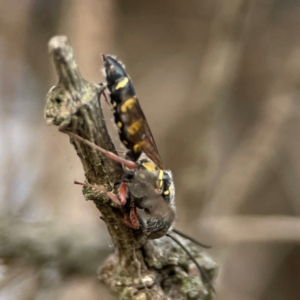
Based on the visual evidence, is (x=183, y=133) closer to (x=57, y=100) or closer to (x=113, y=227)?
(x=113, y=227)

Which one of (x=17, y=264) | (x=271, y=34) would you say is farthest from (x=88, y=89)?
(x=271, y=34)

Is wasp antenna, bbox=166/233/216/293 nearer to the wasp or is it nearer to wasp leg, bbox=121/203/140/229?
the wasp

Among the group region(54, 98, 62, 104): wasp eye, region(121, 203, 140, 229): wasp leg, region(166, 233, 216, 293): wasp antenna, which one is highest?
region(54, 98, 62, 104): wasp eye

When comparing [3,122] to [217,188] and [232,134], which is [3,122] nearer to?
[217,188]

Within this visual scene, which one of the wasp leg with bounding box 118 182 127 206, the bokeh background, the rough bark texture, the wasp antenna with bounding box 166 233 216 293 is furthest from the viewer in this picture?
the bokeh background

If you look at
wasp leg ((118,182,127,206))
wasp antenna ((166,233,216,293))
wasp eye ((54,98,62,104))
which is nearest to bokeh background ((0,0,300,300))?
wasp antenna ((166,233,216,293))

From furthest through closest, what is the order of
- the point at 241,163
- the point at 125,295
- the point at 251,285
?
the point at 251,285
the point at 241,163
the point at 125,295
